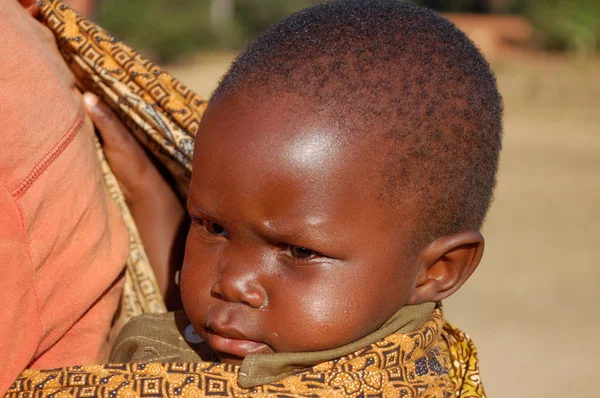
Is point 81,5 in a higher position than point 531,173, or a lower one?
lower

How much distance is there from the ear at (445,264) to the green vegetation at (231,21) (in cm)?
1749

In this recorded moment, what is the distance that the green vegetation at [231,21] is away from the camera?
2036 cm

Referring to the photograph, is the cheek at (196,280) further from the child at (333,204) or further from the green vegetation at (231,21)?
the green vegetation at (231,21)

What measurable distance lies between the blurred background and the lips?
113cm

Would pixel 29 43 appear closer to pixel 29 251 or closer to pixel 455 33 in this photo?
pixel 29 251

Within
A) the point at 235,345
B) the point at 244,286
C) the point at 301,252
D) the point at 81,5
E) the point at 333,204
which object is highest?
the point at 81,5

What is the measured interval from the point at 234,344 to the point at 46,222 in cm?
52

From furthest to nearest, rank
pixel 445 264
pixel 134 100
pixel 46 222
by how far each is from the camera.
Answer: pixel 134 100 → pixel 445 264 → pixel 46 222

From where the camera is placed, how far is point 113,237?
7.65 ft

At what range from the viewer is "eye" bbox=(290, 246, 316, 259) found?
6.39 ft

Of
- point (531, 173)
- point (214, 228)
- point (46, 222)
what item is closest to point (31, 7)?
point (46, 222)

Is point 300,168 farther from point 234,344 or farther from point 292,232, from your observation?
point 234,344

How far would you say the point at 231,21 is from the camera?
86.6 ft

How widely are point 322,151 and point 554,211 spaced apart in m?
8.56
